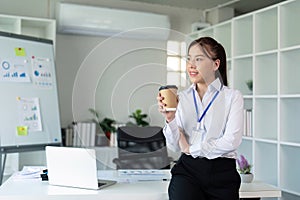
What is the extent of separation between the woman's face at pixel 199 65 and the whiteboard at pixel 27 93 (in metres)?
2.06

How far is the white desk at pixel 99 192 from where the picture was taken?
1.72 metres

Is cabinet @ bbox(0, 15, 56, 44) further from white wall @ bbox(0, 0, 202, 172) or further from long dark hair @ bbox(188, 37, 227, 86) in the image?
long dark hair @ bbox(188, 37, 227, 86)

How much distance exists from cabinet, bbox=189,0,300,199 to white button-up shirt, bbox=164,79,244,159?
68.1 inches

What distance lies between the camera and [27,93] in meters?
3.50

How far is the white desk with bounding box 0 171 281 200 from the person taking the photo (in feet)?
5.65

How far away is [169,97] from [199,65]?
0.66 feet

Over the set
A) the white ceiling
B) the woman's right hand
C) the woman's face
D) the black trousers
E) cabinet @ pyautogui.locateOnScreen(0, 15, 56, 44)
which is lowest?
the black trousers

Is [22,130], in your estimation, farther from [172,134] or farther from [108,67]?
[172,134]

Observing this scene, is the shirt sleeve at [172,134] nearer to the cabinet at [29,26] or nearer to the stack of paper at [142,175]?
the stack of paper at [142,175]

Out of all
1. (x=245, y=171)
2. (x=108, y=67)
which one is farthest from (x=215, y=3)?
(x=245, y=171)

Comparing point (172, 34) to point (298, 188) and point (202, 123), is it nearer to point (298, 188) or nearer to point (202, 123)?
point (202, 123)

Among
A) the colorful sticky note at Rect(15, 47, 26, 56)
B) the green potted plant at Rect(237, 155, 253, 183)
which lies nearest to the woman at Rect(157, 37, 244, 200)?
the green potted plant at Rect(237, 155, 253, 183)

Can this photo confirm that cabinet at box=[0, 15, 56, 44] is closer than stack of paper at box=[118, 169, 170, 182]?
No

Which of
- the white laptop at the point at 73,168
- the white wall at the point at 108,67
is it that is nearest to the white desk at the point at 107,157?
the white wall at the point at 108,67
